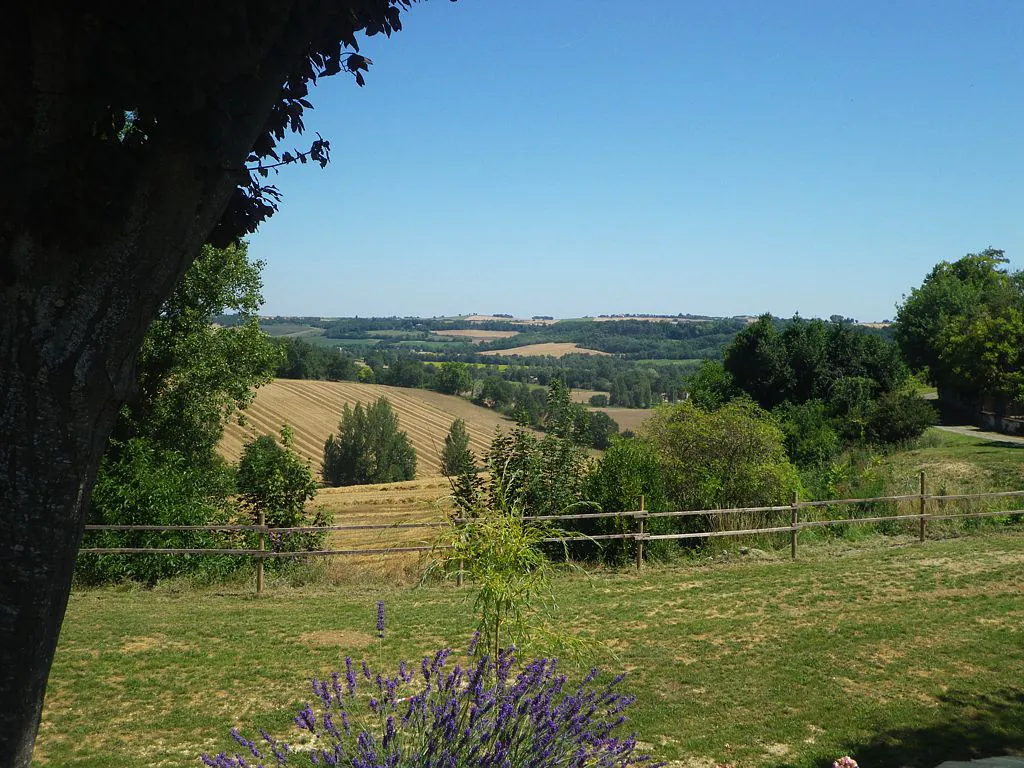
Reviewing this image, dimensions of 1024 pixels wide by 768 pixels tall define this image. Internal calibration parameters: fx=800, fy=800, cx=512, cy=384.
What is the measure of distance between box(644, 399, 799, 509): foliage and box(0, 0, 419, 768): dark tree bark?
15377 millimetres

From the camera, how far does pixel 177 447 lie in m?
19.0

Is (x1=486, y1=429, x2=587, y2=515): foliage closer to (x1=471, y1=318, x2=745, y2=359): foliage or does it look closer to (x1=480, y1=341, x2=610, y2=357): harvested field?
(x1=471, y1=318, x2=745, y2=359): foliage

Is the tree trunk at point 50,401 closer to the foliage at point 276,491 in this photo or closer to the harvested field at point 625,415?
the foliage at point 276,491

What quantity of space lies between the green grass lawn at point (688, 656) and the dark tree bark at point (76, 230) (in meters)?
4.42

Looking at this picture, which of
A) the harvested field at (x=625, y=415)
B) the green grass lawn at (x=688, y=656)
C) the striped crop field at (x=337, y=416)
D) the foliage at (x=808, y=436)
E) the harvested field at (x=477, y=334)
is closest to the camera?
the green grass lawn at (x=688, y=656)

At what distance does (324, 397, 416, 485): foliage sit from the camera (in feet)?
156

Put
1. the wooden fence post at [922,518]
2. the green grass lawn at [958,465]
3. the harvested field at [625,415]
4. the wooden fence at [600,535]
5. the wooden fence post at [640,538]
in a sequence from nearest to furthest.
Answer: the wooden fence at [600,535], the wooden fence post at [640,538], the wooden fence post at [922,518], the green grass lawn at [958,465], the harvested field at [625,415]

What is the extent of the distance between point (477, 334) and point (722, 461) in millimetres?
152420

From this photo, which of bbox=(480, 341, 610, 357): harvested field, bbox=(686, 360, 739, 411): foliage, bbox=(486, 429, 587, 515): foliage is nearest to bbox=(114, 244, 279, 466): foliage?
bbox=(486, 429, 587, 515): foliage

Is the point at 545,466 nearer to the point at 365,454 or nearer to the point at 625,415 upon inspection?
the point at 365,454

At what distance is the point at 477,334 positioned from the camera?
16938 cm

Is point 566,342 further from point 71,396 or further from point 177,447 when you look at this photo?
point 71,396

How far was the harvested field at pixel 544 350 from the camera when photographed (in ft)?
428

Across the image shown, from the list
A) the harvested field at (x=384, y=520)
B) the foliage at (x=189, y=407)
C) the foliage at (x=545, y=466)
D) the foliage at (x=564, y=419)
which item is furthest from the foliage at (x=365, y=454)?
the foliage at (x=545, y=466)
